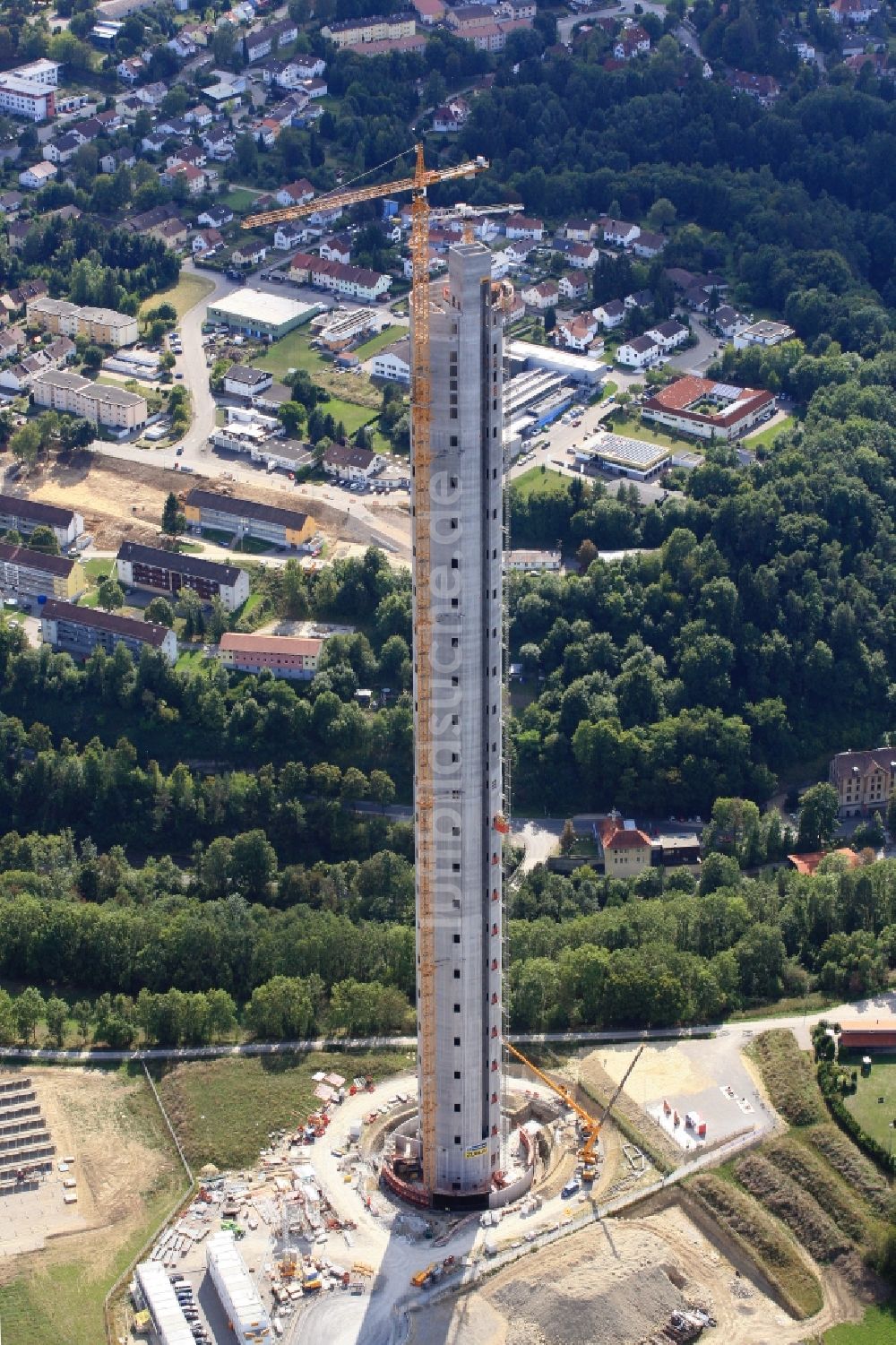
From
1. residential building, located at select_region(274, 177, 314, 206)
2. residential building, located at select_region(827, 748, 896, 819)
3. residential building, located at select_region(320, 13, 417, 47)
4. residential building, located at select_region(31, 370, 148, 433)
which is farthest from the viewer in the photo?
residential building, located at select_region(320, 13, 417, 47)

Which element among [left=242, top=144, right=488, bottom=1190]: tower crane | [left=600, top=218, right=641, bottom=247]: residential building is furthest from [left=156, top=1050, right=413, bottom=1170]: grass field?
[left=600, top=218, right=641, bottom=247]: residential building

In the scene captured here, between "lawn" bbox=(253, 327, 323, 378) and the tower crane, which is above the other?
the tower crane

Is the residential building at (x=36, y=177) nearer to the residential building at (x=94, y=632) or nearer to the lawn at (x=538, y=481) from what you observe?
the lawn at (x=538, y=481)

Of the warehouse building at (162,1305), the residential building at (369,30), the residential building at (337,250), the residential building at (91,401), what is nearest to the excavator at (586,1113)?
the warehouse building at (162,1305)

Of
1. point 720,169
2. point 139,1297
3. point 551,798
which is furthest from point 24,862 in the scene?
point 720,169

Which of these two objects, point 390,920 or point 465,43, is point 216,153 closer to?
point 465,43

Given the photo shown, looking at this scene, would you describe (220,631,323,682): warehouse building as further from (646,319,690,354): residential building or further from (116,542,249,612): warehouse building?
(646,319,690,354): residential building

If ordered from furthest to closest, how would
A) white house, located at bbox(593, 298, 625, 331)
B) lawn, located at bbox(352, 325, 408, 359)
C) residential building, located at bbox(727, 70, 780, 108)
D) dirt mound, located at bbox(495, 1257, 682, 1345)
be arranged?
1. residential building, located at bbox(727, 70, 780, 108)
2. white house, located at bbox(593, 298, 625, 331)
3. lawn, located at bbox(352, 325, 408, 359)
4. dirt mound, located at bbox(495, 1257, 682, 1345)

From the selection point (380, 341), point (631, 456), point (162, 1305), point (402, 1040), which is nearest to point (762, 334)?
point (631, 456)
